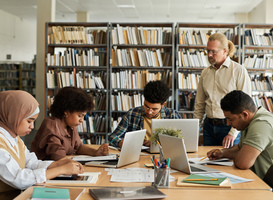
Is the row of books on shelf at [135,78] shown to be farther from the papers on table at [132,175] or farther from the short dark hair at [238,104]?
the papers on table at [132,175]

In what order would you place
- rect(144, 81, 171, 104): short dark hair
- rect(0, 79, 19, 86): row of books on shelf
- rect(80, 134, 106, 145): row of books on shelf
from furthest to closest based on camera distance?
1. rect(0, 79, 19, 86): row of books on shelf
2. rect(80, 134, 106, 145): row of books on shelf
3. rect(144, 81, 171, 104): short dark hair

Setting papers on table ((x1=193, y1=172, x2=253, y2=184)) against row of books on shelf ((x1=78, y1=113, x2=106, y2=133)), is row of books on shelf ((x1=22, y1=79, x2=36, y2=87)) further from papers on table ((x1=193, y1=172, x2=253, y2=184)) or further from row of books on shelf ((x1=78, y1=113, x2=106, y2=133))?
papers on table ((x1=193, y1=172, x2=253, y2=184))

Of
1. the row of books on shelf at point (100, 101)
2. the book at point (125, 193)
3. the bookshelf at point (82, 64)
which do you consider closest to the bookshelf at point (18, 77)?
the bookshelf at point (82, 64)

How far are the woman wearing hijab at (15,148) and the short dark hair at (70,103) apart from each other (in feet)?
2.21

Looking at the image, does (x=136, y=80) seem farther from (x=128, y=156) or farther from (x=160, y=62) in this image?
(x=128, y=156)

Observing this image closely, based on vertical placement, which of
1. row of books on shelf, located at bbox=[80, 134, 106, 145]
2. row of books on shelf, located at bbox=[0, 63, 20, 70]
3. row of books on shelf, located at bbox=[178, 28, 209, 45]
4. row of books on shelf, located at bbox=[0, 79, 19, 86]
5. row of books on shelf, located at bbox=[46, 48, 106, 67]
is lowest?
row of books on shelf, located at bbox=[80, 134, 106, 145]

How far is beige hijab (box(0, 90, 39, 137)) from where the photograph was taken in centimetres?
182

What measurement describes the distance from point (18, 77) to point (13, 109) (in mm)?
9784

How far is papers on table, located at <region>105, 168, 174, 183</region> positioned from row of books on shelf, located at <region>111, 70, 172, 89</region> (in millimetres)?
3776

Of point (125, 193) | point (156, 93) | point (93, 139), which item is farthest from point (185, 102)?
point (125, 193)

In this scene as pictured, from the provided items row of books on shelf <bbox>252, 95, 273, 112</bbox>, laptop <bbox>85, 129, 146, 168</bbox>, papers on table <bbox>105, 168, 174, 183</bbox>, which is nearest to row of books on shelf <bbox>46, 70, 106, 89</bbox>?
row of books on shelf <bbox>252, 95, 273, 112</bbox>

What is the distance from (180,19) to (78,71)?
6090 mm

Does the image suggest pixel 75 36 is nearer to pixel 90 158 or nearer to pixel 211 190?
pixel 90 158

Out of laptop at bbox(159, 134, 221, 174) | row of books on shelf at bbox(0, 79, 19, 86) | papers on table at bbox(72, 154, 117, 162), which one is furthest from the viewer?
row of books on shelf at bbox(0, 79, 19, 86)
